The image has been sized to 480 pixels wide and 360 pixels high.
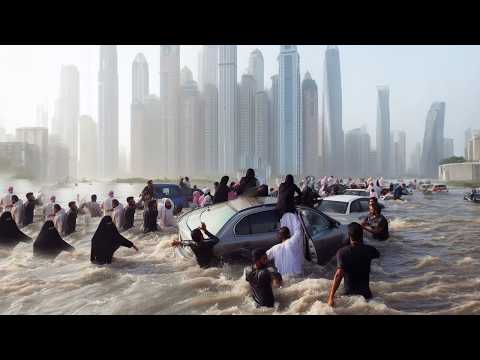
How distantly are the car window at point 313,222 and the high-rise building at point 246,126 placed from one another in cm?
535

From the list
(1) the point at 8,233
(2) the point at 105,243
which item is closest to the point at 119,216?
(1) the point at 8,233

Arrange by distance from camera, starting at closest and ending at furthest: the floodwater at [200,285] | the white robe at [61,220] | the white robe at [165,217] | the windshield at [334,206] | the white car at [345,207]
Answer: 1. the floodwater at [200,285]
2. the white car at [345,207]
3. the windshield at [334,206]
4. the white robe at [61,220]
5. the white robe at [165,217]

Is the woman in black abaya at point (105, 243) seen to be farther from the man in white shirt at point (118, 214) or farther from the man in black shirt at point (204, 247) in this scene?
the man in white shirt at point (118, 214)

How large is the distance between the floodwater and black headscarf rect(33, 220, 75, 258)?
0.54 ft

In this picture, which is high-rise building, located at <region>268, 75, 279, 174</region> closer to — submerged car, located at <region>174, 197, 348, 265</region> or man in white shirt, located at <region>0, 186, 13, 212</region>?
submerged car, located at <region>174, 197, 348, 265</region>

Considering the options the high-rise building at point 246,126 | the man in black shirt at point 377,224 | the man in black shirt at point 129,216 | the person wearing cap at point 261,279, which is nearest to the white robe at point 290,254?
the person wearing cap at point 261,279

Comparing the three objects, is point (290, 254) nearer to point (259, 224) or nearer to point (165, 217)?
point (259, 224)

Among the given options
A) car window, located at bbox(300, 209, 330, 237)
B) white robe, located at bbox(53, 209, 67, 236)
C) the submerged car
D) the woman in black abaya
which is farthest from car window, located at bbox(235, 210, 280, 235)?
white robe, located at bbox(53, 209, 67, 236)

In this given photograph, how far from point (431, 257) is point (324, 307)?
3599 mm

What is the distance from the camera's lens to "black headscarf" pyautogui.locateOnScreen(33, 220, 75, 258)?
6258 mm

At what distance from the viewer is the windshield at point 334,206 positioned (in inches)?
311
